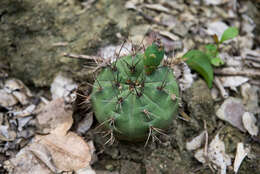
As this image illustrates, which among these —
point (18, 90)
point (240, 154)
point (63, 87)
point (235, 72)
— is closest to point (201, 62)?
point (235, 72)

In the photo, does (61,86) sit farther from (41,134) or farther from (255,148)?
(255,148)

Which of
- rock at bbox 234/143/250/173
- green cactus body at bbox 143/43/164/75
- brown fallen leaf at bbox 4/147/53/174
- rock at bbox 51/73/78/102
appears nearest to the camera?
green cactus body at bbox 143/43/164/75

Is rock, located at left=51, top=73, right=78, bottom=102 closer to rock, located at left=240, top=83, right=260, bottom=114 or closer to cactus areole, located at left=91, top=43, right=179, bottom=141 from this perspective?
cactus areole, located at left=91, top=43, right=179, bottom=141

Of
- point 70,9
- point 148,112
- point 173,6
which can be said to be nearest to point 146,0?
point 173,6

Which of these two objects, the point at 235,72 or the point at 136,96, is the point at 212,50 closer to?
the point at 235,72

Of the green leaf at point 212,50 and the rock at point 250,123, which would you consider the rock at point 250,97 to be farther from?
the green leaf at point 212,50

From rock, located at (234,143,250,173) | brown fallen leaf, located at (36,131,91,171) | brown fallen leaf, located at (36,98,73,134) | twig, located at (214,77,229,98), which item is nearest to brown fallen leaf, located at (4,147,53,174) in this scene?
brown fallen leaf, located at (36,131,91,171)

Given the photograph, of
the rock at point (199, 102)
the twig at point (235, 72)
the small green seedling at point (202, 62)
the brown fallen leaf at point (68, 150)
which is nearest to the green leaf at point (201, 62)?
the small green seedling at point (202, 62)
